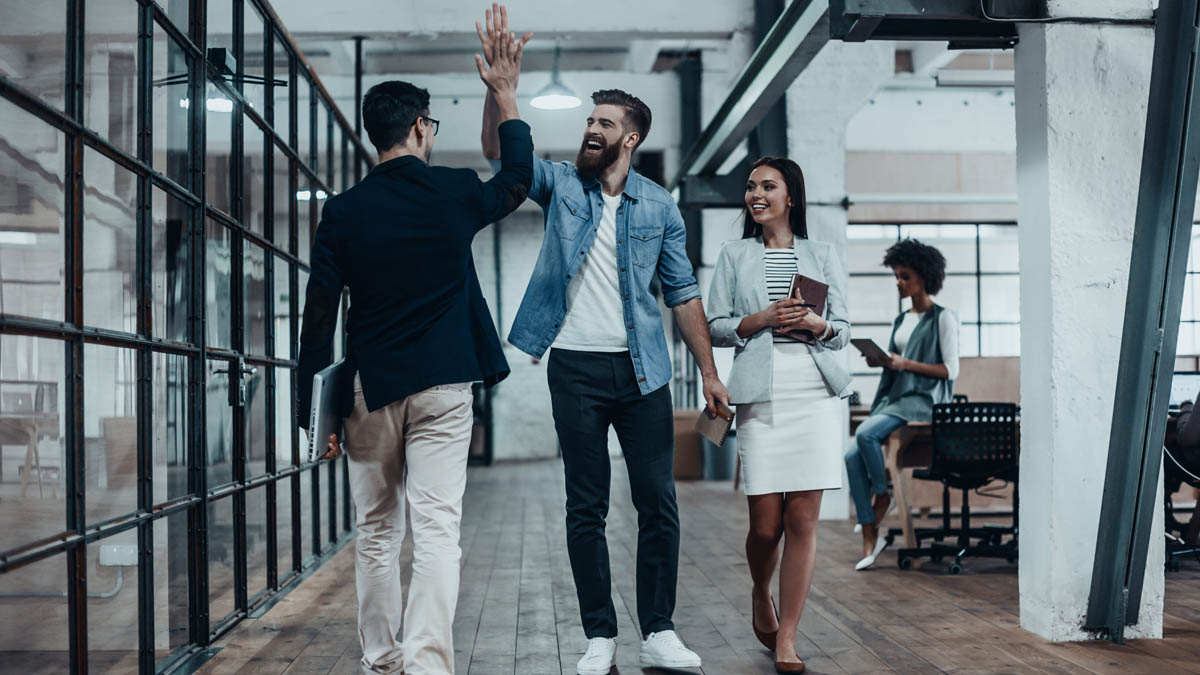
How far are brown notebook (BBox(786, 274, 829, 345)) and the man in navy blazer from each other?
931 mm

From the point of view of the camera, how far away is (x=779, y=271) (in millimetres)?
3225

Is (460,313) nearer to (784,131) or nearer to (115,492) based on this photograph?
(115,492)

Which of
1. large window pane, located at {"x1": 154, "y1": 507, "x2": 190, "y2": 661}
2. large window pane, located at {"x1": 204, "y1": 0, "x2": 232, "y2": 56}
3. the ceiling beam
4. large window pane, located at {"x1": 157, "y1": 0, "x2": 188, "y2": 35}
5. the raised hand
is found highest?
the ceiling beam

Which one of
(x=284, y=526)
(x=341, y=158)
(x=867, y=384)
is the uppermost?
(x=341, y=158)

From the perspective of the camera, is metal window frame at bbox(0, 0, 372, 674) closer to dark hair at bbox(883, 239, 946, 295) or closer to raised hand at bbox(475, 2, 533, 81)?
raised hand at bbox(475, 2, 533, 81)

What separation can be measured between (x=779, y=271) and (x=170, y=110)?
1.77 metres

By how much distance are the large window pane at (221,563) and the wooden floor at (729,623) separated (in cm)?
10

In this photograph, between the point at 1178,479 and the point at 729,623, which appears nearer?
the point at 729,623

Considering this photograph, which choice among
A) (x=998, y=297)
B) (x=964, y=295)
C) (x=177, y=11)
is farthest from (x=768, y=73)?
(x=998, y=297)

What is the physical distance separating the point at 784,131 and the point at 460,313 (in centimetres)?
507

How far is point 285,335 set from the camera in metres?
4.60

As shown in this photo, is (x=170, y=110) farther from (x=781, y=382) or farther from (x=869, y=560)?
(x=869, y=560)

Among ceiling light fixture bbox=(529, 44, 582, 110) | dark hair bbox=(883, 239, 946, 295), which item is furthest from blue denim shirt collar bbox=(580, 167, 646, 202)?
ceiling light fixture bbox=(529, 44, 582, 110)

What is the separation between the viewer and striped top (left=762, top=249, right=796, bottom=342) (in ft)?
10.5
